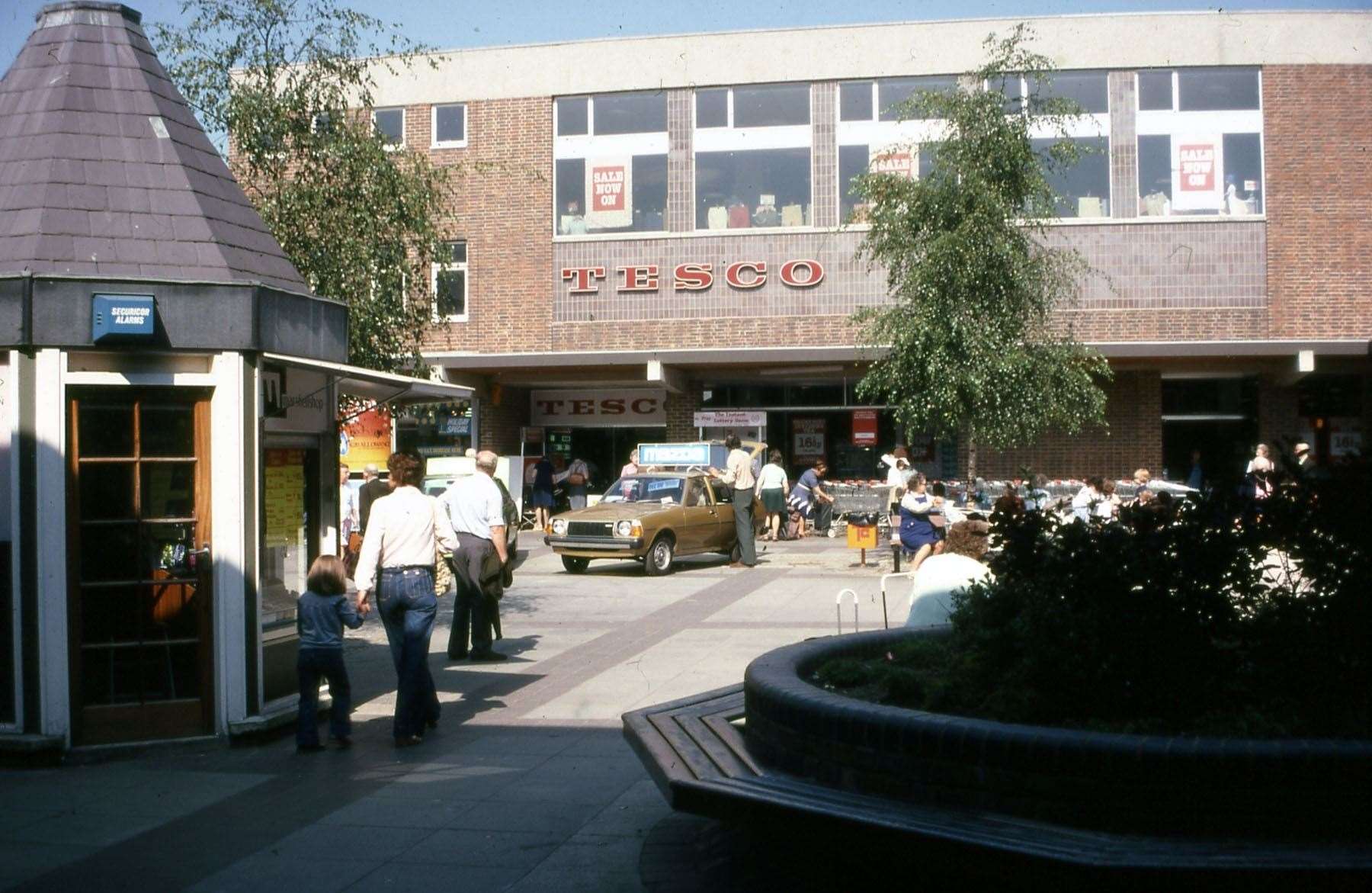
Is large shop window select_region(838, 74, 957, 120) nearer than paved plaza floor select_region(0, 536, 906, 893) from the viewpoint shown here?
No

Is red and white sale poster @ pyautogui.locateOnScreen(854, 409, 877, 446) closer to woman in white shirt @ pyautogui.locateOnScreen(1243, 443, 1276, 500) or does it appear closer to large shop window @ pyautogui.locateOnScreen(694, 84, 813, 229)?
large shop window @ pyautogui.locateOnScreen(694, 84, 813, 229)

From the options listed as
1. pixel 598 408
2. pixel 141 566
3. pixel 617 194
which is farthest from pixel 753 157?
pixel 141 566

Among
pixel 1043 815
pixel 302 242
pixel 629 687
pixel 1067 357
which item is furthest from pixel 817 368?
pixel 1043 815

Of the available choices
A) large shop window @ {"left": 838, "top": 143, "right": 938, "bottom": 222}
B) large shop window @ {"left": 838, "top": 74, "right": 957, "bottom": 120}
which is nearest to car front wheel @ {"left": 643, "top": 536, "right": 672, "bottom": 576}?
large shop window @ {"left": 838, "top": 143, "right": 938, "bottom": 222}

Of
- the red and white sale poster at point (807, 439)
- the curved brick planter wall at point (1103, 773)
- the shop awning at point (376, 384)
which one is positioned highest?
the shop awning at point (376, 384)

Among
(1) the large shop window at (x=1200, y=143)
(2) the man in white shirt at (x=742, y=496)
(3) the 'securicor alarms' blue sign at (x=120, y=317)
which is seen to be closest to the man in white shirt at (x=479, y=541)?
(3) the 'securicor alarms' blue sign at (x=120, y=317)

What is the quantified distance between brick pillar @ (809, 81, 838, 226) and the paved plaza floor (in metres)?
17.2

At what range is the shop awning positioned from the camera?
8.82 m

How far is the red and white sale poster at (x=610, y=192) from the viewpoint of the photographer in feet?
94.4

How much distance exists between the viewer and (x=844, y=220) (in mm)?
25641

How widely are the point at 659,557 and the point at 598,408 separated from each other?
38.6 feet

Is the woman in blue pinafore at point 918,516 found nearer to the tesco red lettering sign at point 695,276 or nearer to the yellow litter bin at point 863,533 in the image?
the yellow litter bin at point 863,533

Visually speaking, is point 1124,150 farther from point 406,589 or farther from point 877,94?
point 406,589

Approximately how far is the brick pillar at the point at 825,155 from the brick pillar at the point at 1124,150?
17.3ft
